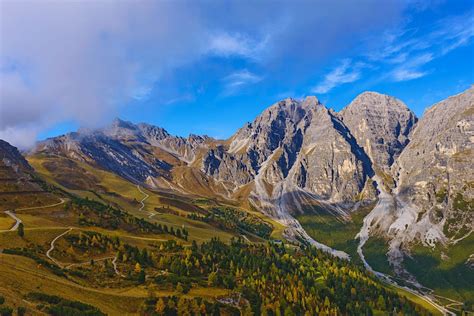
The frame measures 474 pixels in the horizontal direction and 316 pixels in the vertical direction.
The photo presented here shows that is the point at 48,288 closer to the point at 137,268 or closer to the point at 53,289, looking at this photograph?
the point at 53,289

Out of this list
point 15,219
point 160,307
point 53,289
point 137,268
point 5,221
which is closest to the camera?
point 53,289

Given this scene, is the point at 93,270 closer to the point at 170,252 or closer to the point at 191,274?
the point at 191,274

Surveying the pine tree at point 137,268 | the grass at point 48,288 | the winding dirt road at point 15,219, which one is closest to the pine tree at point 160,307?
the grass at point 48,288

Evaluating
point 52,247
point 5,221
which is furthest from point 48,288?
point 5,221

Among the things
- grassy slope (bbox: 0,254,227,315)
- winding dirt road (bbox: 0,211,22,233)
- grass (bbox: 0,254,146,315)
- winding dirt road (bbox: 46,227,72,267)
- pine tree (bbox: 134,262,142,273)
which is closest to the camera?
grassy slope (bbox: 0,254,227,315)

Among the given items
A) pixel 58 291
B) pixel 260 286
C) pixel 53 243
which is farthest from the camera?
pixel 260 286

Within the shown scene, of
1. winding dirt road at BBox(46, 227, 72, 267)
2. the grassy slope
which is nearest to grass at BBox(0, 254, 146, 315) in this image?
the grassy slope

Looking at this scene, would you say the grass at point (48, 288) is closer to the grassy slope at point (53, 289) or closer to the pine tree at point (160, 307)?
the grassy slope at point (53, 289)

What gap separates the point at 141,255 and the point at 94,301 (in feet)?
201

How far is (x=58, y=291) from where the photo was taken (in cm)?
9019

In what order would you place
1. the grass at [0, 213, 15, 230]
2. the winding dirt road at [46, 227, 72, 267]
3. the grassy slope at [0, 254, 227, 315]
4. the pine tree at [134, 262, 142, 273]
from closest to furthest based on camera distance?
the grassy slope at [0, 254, 227, 315] → the winding dirt road at [46, 227, 72, 267] → the pine tree at [134, 262, 142, 273] → the grass at [0, 213, 15, 230]

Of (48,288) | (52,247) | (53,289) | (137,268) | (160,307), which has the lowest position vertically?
(160,307)

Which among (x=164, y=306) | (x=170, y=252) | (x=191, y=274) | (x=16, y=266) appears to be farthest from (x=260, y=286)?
(x=16, y=266)

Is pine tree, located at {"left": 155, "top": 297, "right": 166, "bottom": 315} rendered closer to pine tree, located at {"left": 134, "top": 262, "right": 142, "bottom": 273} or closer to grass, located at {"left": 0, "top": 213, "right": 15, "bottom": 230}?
pine tree, located at {"left": 134, "top": 262, "right": 142, "bottom": 273}
